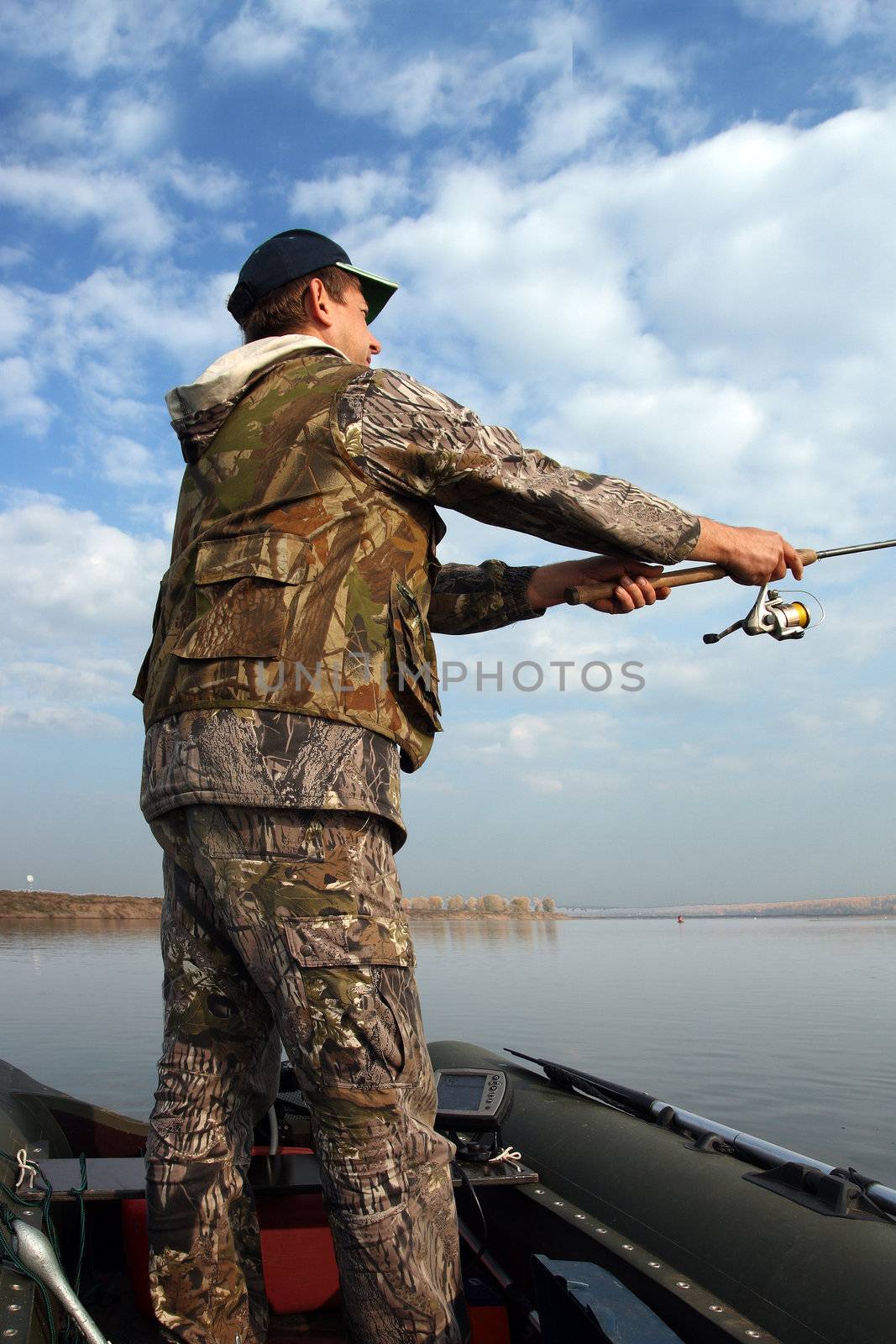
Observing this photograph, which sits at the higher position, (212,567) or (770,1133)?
(212,567)

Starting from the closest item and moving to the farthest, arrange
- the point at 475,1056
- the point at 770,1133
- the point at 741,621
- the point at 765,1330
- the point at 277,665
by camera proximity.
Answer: the point at 277,665 → the point at 765,1330 → the point at 741,621 → the point at 475,1056 → the point at 770,1133

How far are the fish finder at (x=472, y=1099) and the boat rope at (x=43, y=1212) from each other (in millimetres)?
1055

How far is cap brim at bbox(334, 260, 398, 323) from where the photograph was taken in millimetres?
2547

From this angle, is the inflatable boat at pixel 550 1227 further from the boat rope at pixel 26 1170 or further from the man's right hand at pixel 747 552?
the man's right hand at pixel 747 552

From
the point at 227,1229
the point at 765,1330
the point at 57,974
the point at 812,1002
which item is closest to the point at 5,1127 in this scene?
the point at 227,1229

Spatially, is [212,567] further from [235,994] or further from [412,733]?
[235,994]

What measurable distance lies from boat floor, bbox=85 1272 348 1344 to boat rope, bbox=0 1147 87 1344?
0.37 ft

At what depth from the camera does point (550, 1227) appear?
2873mm

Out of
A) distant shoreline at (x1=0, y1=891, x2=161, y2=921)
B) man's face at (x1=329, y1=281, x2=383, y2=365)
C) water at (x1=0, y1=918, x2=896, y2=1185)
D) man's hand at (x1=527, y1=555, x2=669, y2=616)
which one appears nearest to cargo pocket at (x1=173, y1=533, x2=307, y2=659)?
man's face at (x1=329, y1=281, x2=383, y2=365)

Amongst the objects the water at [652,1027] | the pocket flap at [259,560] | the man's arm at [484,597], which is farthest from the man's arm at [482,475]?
the water at [652,1027]

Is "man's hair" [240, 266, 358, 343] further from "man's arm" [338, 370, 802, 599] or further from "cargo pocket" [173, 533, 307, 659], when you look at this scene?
"cargo pocket" [173, 533, 307, 659]

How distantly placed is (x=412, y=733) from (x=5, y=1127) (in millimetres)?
1956

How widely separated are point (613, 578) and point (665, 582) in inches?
6.9

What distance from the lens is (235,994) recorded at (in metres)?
2.15
